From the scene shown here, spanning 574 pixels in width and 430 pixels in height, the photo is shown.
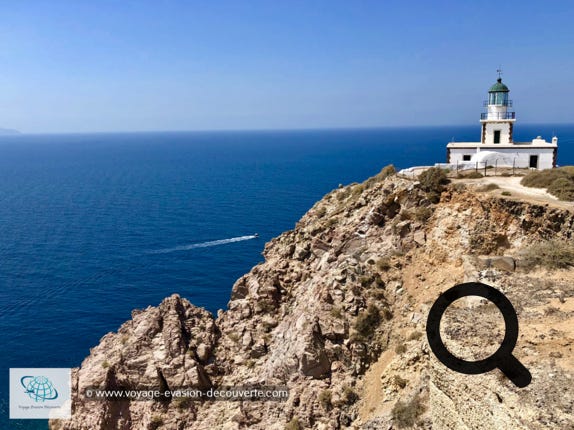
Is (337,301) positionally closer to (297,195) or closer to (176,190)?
(297,195)

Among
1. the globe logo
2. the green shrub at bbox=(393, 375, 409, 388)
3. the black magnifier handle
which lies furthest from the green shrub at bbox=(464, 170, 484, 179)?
the globe logo

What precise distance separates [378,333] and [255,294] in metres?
9.49

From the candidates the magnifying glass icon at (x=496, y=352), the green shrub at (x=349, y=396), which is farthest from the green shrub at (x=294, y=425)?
the magnifying glass icon at (x=496, y=352)

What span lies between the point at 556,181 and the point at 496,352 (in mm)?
16642

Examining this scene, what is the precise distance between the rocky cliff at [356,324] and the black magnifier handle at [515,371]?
100 cm

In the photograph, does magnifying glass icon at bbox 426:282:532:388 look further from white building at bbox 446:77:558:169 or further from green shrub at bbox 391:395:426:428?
white building at bbox 446:77:558:169

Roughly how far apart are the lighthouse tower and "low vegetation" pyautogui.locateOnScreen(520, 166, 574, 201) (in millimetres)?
10269

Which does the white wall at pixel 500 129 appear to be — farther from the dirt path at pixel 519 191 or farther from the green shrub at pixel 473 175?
the green shrub at pixel 473 175

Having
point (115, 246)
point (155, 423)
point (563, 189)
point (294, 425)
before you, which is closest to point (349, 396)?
point (294, 425)

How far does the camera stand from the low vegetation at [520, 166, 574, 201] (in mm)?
26927

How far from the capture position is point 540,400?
44.7 ft

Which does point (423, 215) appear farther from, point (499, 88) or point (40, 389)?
point (40, 389)

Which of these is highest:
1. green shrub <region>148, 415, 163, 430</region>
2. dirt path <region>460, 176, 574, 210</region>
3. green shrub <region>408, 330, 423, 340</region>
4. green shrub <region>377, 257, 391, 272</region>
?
dirt path <region>460, 176, 574, 210</region>

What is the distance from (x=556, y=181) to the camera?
2803cm
